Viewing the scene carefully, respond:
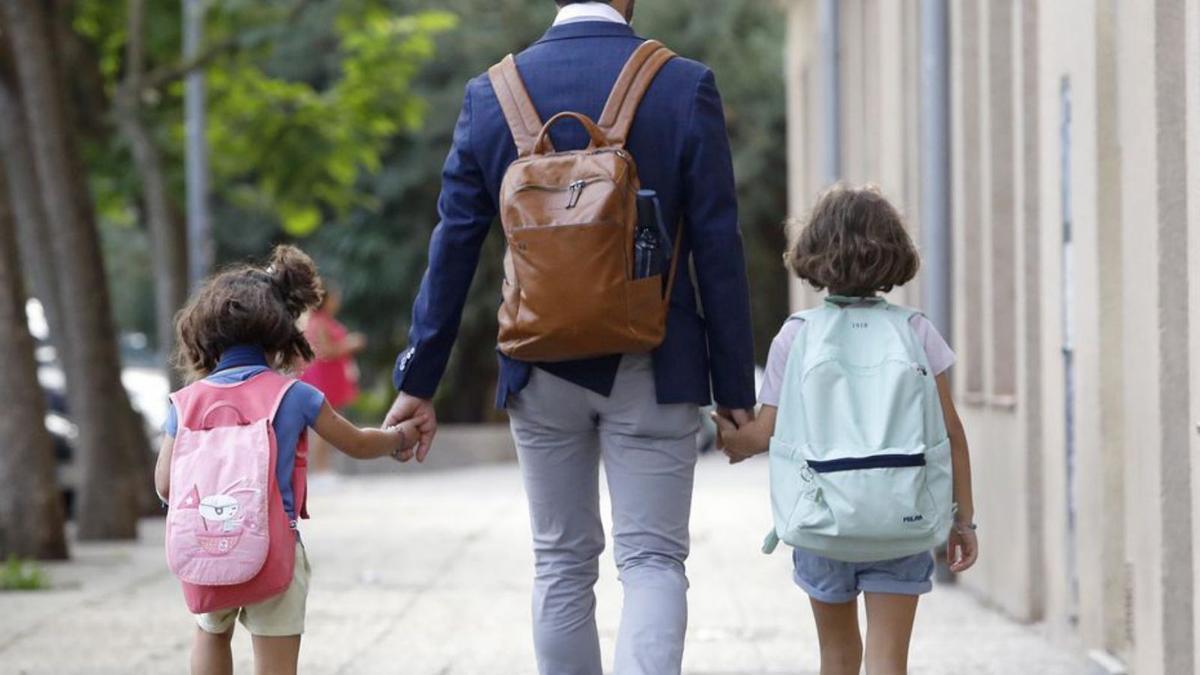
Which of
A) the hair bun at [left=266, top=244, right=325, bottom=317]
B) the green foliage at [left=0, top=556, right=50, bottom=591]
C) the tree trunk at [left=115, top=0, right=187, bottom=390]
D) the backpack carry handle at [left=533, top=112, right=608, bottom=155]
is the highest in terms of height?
the backpack carry handle at [left=533, top=112, right=608, bottom=155]

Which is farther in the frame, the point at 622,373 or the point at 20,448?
the point at 20,448

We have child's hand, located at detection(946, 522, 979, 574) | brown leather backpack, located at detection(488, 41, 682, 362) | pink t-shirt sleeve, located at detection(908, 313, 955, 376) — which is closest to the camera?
brown leather backpack, located at detection(488, 41, 682, 362)

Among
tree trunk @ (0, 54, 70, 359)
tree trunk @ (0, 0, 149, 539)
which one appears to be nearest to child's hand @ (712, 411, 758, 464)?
tree trunk @ (0, 0, 149, 539)

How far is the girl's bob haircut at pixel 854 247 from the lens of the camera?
5.58 m

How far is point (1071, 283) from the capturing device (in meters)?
8.57

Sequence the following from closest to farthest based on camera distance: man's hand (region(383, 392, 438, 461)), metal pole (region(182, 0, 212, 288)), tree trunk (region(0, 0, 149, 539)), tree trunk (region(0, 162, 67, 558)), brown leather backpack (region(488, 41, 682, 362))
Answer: brown leather backpack (region(488, 41, 682, 362)), man's hand (region(383, 392, 438, 461)), tree trunk (region(0, 162, 67, 558)), tree trunk (region(0, 0, 149, 539)), metal pole (region(182, 0, 212, 288))

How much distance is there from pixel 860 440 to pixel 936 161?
6872 mm

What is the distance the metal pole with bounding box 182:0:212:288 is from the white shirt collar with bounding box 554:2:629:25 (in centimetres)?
1586

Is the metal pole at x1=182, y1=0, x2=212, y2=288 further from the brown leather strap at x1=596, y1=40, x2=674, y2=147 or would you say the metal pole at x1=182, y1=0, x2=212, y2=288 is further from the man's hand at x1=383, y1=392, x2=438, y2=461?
the brown leather strap at x1=596, y1=40, x2=674, y2=147

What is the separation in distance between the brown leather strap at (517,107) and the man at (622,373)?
27mm

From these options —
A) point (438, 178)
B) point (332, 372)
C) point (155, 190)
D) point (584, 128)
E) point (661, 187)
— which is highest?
point (584, 128)

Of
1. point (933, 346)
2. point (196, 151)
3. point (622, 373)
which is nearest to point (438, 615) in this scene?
point (622, 373)

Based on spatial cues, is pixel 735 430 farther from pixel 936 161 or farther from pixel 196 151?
pixel 196 151

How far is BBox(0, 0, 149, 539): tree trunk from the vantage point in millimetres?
14859
